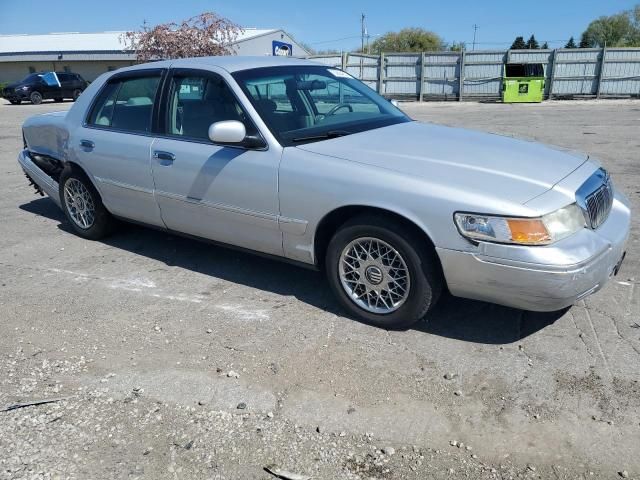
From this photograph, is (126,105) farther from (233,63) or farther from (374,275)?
(374,275)

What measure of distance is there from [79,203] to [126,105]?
122 cm

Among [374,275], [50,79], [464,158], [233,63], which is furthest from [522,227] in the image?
[50,79]

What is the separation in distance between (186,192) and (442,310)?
6.99ft

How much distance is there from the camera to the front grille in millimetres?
3342

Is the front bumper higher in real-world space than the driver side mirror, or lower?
lower

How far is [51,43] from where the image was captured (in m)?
49.8

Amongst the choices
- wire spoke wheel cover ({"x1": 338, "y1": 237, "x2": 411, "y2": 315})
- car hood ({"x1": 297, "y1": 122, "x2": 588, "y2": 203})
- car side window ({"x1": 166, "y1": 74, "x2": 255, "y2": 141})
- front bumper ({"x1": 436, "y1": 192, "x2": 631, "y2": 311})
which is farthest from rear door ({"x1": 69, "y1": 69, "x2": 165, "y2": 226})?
front bumper ({"x1": 436, "y1": 192, "x2": 631, "y2": 311})

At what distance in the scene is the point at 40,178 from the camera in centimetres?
607

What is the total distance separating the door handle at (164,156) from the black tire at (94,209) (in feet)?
3.68

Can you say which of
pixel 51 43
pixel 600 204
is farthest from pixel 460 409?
pixel 51 43

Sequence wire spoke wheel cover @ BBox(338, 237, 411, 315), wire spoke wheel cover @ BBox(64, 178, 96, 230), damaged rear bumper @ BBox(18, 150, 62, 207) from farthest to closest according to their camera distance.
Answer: damaged rear bumper @ BBox(18, 150, 62, 207), wire spoke wheel cover @ BBox(64, 178, 96, 230), wire spoke wheel cover @ BBox(338, 237, 411, 315)

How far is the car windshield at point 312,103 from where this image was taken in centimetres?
405

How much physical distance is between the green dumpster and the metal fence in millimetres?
645

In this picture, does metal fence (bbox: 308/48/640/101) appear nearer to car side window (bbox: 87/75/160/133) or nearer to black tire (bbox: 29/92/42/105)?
black tire (bbox: 29/92/42/105)
